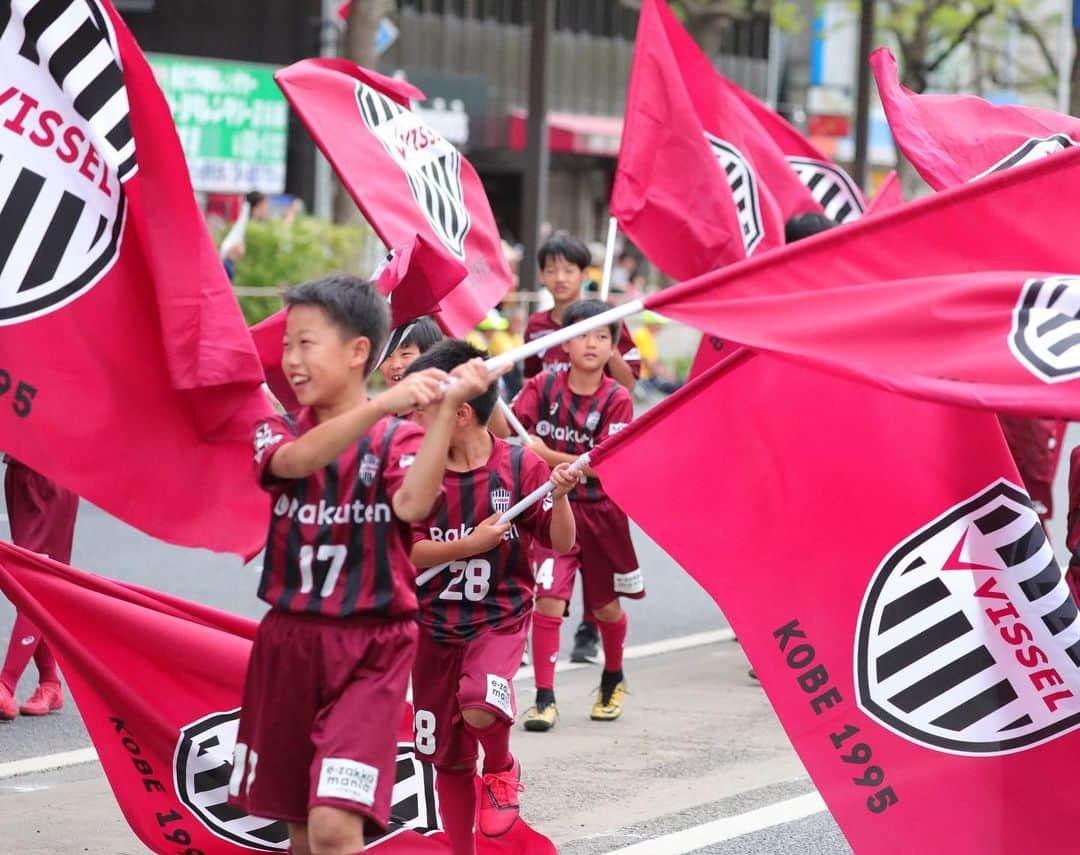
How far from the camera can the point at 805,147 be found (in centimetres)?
1191

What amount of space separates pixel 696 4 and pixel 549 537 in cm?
2627

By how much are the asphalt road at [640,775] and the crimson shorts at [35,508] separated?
2.42 ft

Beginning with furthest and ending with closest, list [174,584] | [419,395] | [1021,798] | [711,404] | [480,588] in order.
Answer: [174,584]
[480,588]
[711,404]
[1021,798]
[419,395]

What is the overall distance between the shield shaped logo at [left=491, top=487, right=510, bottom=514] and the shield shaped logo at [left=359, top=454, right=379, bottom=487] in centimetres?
152

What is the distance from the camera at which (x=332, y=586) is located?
4.69 m

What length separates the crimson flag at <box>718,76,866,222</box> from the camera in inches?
459

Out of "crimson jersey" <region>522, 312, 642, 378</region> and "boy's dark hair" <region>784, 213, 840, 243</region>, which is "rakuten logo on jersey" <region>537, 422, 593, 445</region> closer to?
"crimson jersey" <region>522, 312, 642, 378</region>

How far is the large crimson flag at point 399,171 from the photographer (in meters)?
7.51

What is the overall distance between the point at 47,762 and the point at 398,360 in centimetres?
202

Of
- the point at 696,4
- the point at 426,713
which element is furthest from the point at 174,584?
the point at 696,4

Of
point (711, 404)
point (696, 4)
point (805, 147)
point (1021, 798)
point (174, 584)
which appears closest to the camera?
point (1021, 798)

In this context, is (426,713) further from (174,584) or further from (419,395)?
(174,584)

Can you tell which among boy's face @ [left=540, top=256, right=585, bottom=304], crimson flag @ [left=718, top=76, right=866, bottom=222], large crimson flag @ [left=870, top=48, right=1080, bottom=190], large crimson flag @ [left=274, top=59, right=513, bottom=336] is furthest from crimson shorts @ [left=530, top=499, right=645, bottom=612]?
crimson flag @ [left=718, top=76, right=866, bottom=222]

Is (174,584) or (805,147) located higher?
(805,147)
